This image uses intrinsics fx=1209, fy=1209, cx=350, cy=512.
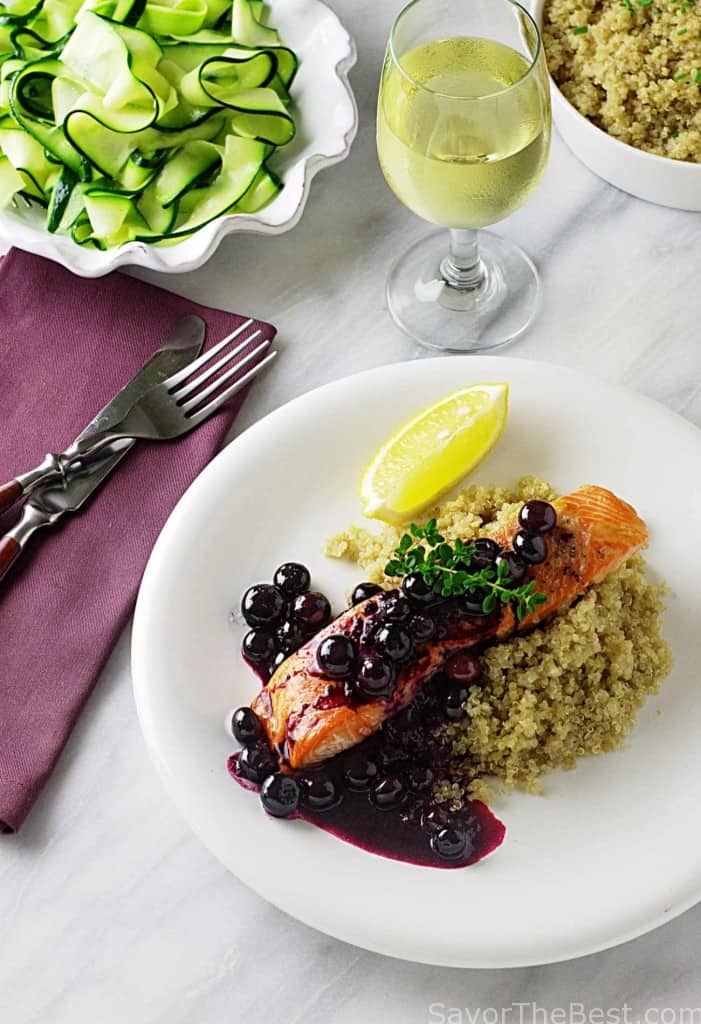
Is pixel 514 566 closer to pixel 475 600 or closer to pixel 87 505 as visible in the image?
pixel 475 600

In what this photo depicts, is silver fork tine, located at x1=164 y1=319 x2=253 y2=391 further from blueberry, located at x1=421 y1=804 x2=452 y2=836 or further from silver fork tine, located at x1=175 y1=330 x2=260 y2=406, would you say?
blueberry, located at x1=421 y1=804 x2=452 y2=836

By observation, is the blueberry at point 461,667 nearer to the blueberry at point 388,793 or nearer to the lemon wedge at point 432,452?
the blueberry at point 388,793

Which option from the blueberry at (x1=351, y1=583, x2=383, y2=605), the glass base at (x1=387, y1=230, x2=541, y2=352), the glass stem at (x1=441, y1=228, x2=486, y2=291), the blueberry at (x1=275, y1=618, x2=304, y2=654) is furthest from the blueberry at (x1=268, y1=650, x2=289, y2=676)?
the glass stem at (x1=441, y1=228, x2=486, y2=291)

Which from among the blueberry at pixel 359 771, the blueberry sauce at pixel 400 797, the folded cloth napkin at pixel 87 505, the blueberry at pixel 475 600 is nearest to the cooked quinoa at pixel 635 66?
the folded cloth napkin at pixel 87 505

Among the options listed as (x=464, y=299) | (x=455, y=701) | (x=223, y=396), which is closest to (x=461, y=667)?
(x=455, y=701)

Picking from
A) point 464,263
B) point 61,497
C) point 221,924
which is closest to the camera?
point 221,924

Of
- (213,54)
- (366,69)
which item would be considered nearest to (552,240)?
(366,69)
